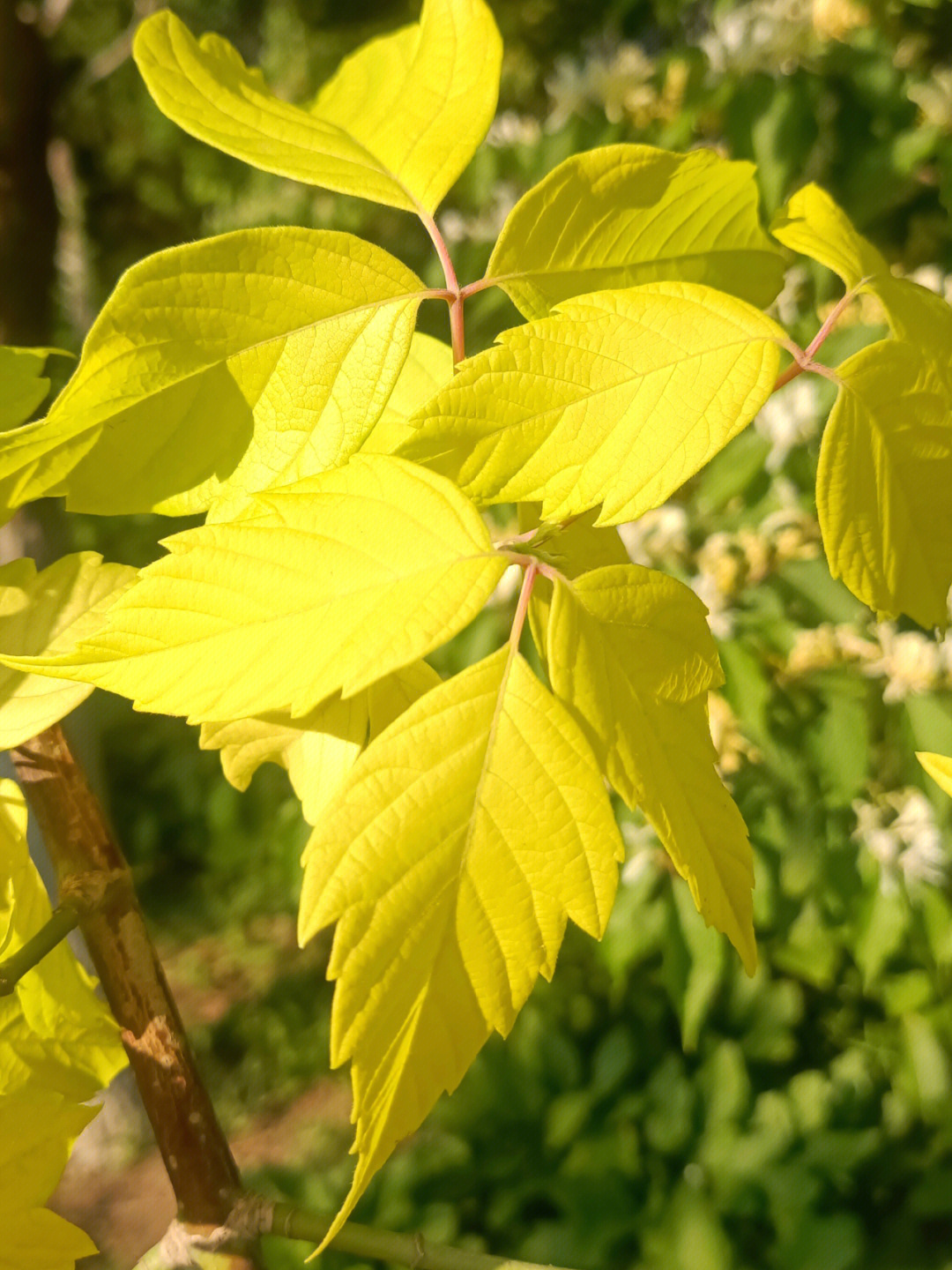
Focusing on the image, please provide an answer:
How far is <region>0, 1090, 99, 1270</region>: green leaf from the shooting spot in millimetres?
304

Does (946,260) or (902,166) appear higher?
(902,166)

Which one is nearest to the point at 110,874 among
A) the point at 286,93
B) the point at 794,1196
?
the point at 794,1196

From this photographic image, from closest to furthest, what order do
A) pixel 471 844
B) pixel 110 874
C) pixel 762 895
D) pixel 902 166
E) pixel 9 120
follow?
pixel 471 844, pixel 110 874, pixel 902 166, pixel 762 895, pixel 9 120

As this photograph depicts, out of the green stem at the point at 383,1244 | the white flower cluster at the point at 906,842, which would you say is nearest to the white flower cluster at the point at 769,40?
the white flower cluster at the point at 906,842

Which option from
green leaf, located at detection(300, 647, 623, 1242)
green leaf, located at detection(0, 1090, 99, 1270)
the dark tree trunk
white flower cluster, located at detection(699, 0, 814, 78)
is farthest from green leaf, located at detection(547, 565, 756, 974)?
the dark tree trunk

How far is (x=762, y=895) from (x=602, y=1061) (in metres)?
0.39

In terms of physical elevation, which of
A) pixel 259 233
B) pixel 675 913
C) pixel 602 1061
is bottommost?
pixel 602 1061

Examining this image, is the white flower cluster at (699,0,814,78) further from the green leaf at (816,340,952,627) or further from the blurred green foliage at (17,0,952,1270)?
the green leaf at (816,340,952,627)

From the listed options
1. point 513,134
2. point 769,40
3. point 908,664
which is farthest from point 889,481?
point 513,134

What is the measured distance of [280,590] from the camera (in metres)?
0.23

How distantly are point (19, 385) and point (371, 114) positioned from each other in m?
0.15

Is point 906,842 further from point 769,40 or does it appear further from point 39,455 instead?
point 39,455

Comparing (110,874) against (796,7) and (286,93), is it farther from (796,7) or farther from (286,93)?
(286,93)

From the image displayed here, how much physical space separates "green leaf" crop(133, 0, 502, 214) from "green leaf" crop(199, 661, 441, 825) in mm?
148
